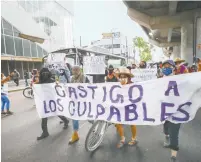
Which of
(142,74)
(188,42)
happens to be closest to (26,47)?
(188,42)

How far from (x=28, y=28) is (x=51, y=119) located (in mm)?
26688

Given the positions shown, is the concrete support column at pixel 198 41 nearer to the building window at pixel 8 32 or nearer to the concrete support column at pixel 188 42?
the concrete support column at pixel 188 42

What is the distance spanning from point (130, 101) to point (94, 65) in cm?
559

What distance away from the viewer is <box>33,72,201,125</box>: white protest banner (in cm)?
357

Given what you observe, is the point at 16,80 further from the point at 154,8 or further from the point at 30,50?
the point at 154,8

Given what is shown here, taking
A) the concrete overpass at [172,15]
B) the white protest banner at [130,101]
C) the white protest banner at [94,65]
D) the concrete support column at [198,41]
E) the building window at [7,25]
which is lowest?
the white protest banner at [130,101]

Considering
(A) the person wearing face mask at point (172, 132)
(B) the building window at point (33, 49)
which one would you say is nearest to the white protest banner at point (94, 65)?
(A) the person wearing face mask at point (172, 132)

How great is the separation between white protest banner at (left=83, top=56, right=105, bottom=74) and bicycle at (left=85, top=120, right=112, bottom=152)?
510 cm

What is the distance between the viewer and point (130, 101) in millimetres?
4016

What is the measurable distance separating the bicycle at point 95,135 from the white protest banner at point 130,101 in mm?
202

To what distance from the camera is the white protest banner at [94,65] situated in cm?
938

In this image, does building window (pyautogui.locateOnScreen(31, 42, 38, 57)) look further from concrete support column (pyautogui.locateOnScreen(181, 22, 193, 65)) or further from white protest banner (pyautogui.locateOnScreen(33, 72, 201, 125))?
white protest banner (pyautogui.locateOnScreen(33, 72, 201, 125))

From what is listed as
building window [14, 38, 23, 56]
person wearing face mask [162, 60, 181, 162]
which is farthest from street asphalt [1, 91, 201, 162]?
building window [14, 38, 23, 56]

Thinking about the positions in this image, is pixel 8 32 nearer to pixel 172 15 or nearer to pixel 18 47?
pixel 18 47
